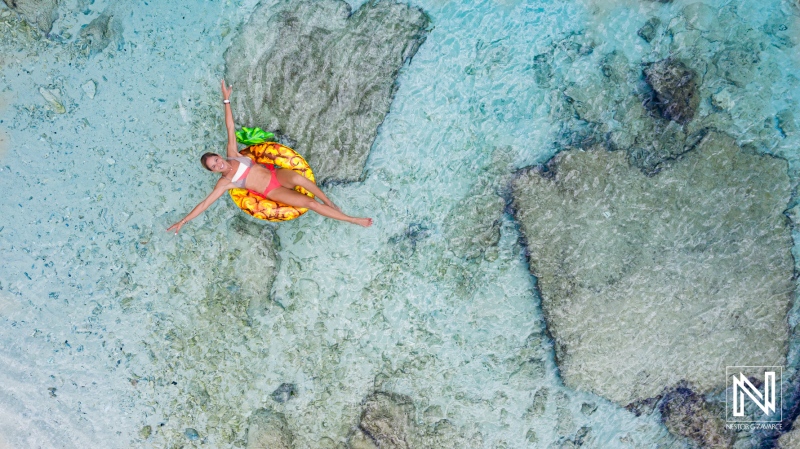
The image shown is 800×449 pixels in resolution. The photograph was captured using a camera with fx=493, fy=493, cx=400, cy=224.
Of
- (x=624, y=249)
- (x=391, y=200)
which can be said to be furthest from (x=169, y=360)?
(x=624, y=249)

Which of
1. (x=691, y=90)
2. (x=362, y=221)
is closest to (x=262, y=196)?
(x=362, y=221)

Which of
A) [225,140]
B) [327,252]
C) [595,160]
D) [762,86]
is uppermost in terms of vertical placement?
[762,86]

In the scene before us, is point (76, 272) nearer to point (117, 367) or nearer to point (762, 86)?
point (117, 367)

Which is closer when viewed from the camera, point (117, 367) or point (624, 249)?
point (624, 249)

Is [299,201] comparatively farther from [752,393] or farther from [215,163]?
[752,393]

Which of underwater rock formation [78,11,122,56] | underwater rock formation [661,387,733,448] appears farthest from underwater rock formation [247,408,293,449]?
underwater rock formation [78,11,122,56]

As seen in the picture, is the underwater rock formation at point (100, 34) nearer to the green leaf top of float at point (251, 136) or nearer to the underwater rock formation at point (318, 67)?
the underwater rock formation at point (318, 67)
